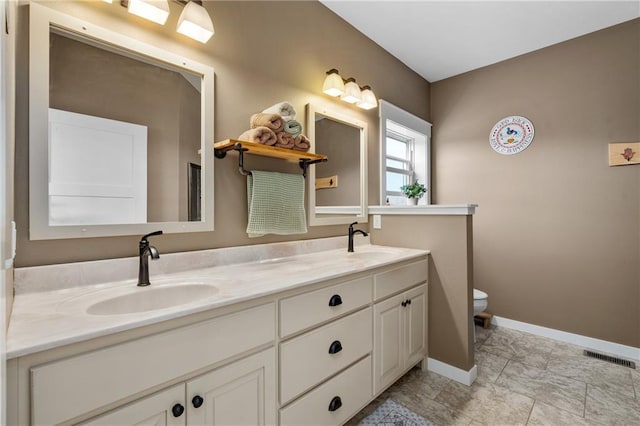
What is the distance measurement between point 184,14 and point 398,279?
5.70 feet

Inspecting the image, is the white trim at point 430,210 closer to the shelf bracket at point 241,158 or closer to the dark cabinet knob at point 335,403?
the shelf bracket at point 241,158

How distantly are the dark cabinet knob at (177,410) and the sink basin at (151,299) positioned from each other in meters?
0.38

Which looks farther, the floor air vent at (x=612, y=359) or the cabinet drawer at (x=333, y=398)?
the floor air vent at (x=612, y=359)

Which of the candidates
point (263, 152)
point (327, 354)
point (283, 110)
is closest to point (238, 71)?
point (283, 110)

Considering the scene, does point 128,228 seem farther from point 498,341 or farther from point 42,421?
point 498,341

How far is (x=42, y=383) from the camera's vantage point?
2.20ft

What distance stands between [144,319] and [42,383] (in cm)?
22

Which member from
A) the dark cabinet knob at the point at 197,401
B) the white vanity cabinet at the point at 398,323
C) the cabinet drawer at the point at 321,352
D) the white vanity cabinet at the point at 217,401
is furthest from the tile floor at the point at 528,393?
the dark cabinet knob at the point at 197,401

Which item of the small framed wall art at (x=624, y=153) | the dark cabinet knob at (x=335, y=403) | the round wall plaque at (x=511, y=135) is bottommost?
the dark cabinet knob at (x=335, y=403)

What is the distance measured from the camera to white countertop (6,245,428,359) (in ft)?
2.31

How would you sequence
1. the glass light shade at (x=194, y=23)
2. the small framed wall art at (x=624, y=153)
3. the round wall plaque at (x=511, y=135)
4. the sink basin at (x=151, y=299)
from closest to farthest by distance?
the sink basin at (x=151, y=299) < the glass light shade at (x=194, y=23) < the small framed wall art at (x=624, y=153) < the round wall plaque at (x=511, y=135)

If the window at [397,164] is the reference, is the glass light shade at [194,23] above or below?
above

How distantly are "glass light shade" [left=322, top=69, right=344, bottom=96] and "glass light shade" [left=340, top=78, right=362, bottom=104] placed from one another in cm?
8

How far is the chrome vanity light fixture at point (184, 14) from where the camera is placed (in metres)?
1.24
